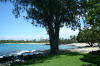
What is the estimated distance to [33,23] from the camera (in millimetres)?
25406

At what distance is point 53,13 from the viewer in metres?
23.5

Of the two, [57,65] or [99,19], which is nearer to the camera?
[57,65]

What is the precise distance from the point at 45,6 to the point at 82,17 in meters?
7.81

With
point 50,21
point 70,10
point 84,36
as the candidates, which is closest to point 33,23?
point 50,21

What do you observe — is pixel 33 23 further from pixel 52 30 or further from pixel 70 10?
pixel 70 10

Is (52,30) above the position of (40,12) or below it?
below

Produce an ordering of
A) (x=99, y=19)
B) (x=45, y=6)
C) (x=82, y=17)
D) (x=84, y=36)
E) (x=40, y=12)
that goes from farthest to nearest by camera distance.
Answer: (x=84, y=36) → (x=82, y=17) → (x=40, y=12) → (x=45, y=6) → (x=99, y=19)

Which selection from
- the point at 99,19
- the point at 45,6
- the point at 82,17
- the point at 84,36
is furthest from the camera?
the point at 84,36

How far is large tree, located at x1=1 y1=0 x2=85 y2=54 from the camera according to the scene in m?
22.4

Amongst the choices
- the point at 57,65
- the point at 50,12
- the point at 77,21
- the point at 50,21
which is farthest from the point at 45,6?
the point at 57,65

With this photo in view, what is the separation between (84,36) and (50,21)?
30.4 m

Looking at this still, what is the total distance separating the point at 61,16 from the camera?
25.3 meters

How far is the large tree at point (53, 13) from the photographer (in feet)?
73.5

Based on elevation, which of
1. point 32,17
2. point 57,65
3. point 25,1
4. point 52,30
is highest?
point 25,1
